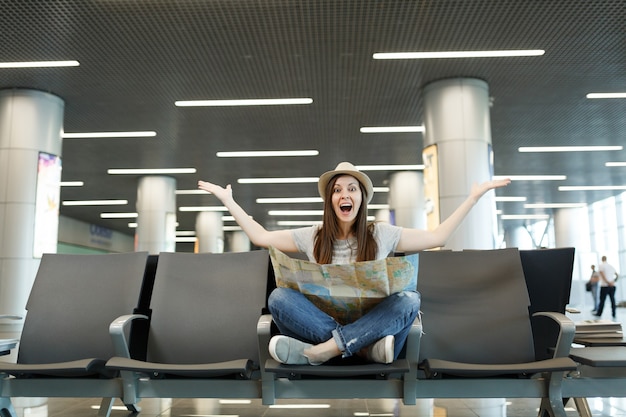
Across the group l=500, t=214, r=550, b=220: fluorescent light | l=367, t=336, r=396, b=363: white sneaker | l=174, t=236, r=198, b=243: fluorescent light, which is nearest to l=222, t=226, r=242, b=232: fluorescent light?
l=174, t=236, r=198, b=243: fluorescent light

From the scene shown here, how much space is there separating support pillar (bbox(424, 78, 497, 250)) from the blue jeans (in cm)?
681

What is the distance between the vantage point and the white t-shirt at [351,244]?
288 centimetres

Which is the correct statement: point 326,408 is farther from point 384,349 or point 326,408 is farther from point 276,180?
point 276,180

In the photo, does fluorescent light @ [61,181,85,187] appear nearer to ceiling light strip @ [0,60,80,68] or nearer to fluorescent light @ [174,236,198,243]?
ceiling light strip @ [0,60,80,68]

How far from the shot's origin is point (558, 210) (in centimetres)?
2645

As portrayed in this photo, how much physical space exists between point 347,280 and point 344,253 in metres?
0.50

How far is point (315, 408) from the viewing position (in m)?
3.98

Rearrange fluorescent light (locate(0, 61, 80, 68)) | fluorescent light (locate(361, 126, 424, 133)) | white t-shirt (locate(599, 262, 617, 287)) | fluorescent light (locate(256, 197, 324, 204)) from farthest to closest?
1. fluorescent light (locate(256, 197, 324, 204))
2. white t-shirt (locate(599, 262, 617, 287))
3. fluorescent light (locate(361, 126, 424, 133))
4. fluorescent light (locate(0, 61, 80, 68))

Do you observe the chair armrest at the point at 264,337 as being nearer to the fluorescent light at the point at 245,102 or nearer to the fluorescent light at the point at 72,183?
the fluorescent light at the point at 245,102

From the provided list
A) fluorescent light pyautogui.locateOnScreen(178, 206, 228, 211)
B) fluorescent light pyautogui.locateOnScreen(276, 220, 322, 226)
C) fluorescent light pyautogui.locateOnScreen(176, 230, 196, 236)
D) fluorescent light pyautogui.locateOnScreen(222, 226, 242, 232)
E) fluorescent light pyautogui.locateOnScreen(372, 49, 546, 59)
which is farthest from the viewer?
fluorescent light pyautogui.locateOnScreen(176, 230, 196, 236)

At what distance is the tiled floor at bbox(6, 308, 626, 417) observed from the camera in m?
3.78

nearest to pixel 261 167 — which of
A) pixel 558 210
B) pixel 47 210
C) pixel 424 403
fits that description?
pixel 47 210

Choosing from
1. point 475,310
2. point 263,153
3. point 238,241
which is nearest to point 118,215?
point 238,241

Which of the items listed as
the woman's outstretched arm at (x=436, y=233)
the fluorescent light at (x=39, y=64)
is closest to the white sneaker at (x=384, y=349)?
the woman's outstretched arm at (x=436, y=233)
